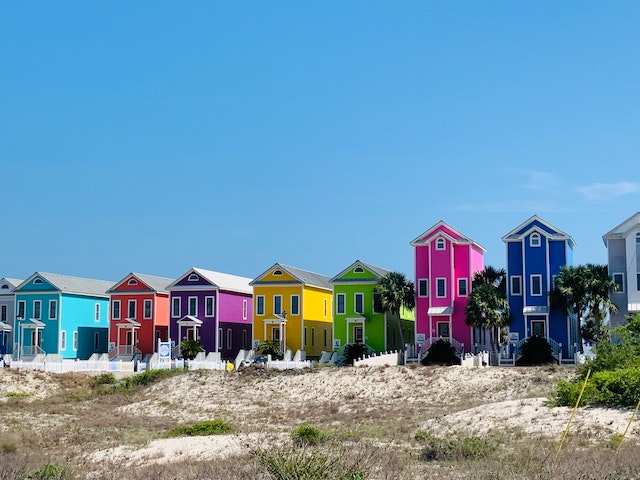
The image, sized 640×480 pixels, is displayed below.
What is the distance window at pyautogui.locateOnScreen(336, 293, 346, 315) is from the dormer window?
1407 cm

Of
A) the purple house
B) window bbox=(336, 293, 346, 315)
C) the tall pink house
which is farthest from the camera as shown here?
the purple house

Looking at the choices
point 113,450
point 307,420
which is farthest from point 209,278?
point 113,450

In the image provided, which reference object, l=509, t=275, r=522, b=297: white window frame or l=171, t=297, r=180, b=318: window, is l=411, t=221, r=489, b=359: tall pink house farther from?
l=171, t=297, r=180, b=318: window

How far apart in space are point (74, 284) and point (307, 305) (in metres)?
20.4

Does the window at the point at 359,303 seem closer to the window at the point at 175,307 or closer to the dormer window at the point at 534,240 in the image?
the dormer window at the point at 534,240

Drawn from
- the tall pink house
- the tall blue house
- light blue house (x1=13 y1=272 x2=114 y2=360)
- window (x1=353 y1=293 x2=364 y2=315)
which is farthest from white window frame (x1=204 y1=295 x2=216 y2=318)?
the tall blue house

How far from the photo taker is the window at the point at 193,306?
67.1 meters

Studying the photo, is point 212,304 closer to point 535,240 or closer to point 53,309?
point 53,309

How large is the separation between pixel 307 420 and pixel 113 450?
39.6 feet

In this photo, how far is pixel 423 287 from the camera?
6019 cm

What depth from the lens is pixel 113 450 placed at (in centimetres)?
2592

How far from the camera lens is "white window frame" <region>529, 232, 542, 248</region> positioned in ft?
190

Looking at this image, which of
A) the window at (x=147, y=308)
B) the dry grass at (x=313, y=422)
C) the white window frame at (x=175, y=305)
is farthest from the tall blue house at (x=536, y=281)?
the window at (x=147, y=308)

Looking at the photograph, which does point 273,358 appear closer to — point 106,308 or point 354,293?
point 354,293
